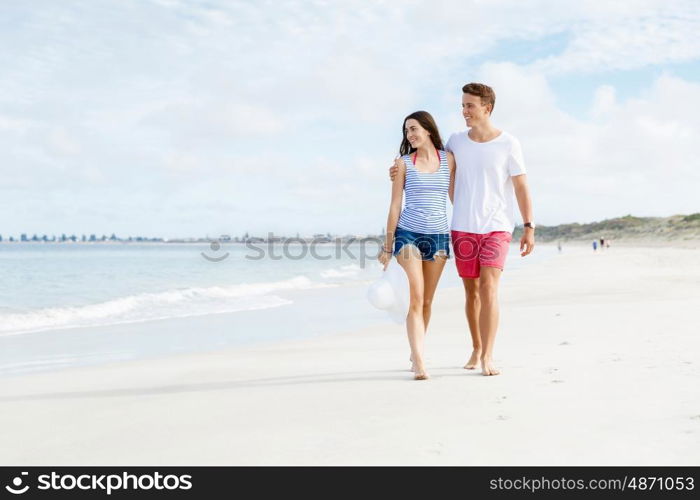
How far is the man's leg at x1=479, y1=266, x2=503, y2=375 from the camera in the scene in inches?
169

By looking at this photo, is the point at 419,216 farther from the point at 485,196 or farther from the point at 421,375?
the point at 421,375

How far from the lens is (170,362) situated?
6.08 meters

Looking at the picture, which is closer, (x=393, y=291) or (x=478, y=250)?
(x=393, y=291)

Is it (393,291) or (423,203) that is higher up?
(423,203)

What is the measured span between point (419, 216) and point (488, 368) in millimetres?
1143

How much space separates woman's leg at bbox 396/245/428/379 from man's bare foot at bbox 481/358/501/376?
1.36 ft

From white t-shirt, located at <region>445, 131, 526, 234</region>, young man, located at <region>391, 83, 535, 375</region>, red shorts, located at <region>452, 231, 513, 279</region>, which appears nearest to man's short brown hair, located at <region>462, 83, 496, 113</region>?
young man, located at <region>391, 83, 535, 375</region>

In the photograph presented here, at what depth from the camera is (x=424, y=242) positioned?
14.0ft

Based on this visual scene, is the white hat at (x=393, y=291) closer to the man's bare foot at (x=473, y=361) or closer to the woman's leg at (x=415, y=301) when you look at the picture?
the woman's leg at (x=415, y=301)

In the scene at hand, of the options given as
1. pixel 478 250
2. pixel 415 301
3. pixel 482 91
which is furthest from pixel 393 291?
pixel 482 91

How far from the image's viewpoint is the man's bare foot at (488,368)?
4.22 m
